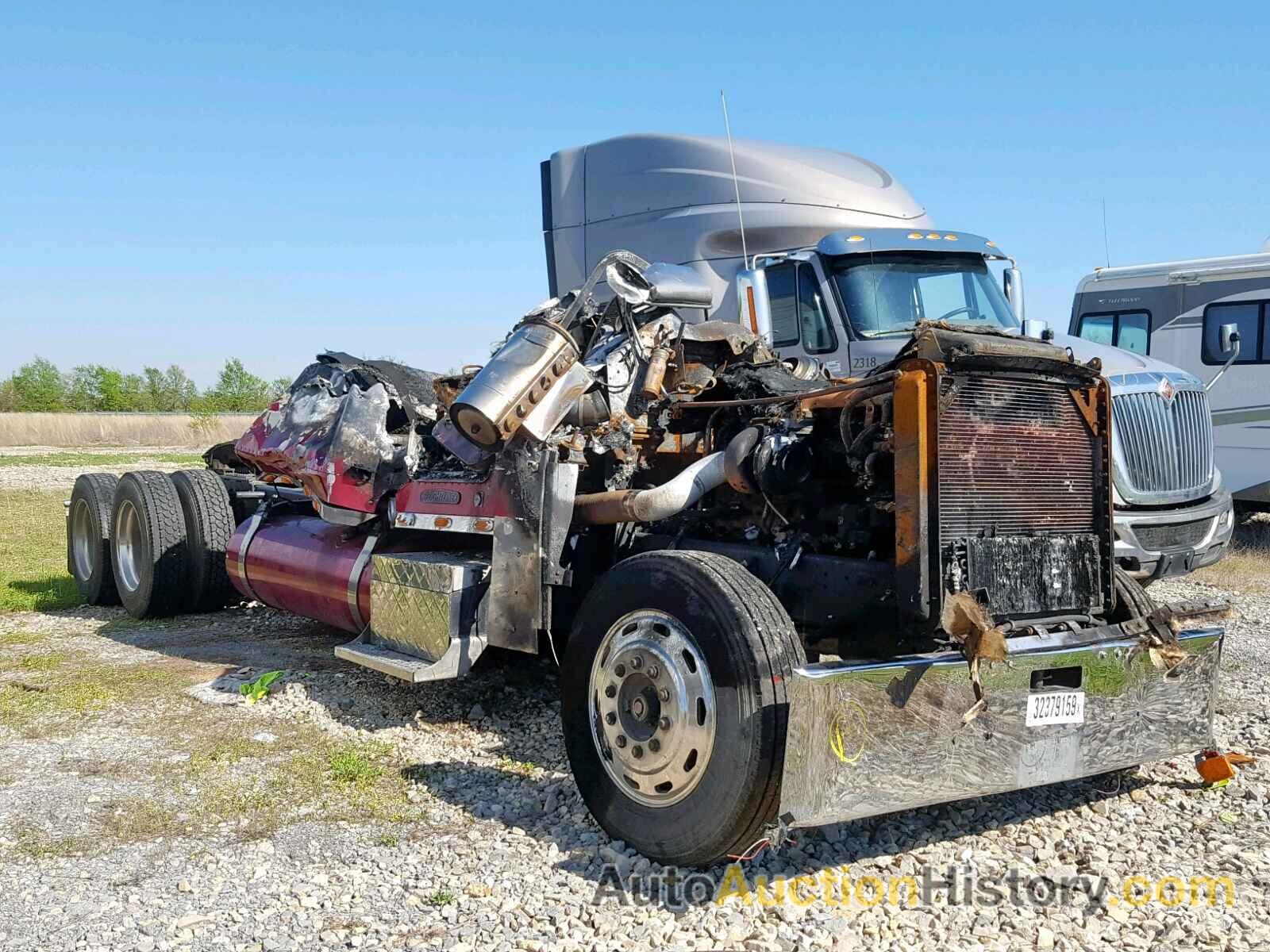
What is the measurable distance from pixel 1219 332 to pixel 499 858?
11723mm

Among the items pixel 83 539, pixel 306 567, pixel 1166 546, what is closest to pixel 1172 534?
pixel 1166 546

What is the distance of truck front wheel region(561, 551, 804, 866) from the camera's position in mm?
3518

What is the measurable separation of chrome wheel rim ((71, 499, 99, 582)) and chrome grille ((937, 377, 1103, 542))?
742 centimetres

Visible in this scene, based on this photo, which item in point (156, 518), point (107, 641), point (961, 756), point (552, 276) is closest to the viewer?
point (961, 756)

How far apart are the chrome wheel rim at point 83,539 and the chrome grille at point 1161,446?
7.83m

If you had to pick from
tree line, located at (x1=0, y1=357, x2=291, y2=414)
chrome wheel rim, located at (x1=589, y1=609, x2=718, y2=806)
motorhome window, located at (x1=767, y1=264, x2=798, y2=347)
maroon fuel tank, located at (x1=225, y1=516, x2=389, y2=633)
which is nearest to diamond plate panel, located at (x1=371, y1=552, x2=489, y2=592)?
maroon fuel tank, located at (x1=225, y1=516, x2=389, y2=633)

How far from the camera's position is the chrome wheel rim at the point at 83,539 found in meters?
9.05

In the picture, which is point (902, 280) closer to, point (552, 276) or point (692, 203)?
point (692, 203)

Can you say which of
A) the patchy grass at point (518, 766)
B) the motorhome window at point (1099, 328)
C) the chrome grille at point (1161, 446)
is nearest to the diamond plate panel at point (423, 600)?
the patchy grass at point (518, 766)

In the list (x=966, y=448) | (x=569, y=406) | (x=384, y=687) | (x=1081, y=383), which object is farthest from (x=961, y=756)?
(x=384, y=687)

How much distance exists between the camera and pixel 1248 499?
12.4 meters

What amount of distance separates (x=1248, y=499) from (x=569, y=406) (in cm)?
1012

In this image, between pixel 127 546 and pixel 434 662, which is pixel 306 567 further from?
pixel 127 546

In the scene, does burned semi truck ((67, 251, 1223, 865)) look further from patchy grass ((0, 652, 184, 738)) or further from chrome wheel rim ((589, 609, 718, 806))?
patchy grass ((0, 652, 184, 738))
